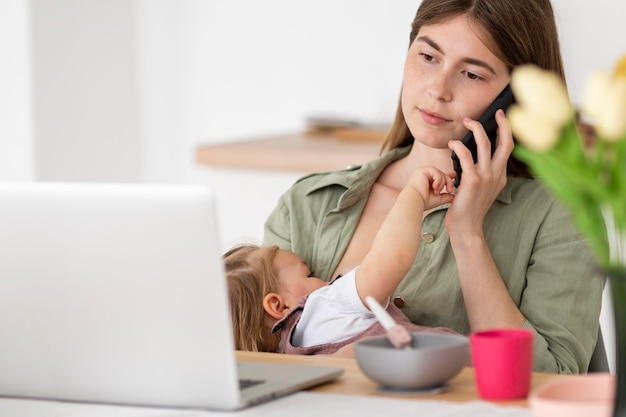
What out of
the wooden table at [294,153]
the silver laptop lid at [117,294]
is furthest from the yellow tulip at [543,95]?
the wooden table at [294,153]

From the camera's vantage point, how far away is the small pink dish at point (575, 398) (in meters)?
1.04

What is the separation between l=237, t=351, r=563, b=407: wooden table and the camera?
4.51 feet

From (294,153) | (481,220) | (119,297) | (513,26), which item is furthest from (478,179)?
(294,153)

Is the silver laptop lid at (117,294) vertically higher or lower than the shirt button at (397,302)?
higher

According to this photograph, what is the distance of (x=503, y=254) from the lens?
2004mm

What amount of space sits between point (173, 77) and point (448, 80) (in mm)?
2635

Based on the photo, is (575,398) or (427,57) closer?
(575,398)

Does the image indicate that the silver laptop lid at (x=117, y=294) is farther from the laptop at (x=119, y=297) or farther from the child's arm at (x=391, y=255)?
the child's arm at (x=391, y=255)

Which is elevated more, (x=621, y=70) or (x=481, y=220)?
(x=621, y=70)

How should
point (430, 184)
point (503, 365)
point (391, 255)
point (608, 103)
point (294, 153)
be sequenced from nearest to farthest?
1. point (608, 103)
2. point (503, 365)
3. point (391, 255)
4. point (430, 184)
5. point (294, 153)

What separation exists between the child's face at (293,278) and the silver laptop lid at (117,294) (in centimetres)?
62

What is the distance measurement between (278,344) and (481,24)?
657mm

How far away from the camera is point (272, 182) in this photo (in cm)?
353

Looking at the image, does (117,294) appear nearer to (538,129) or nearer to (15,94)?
(538,129)
